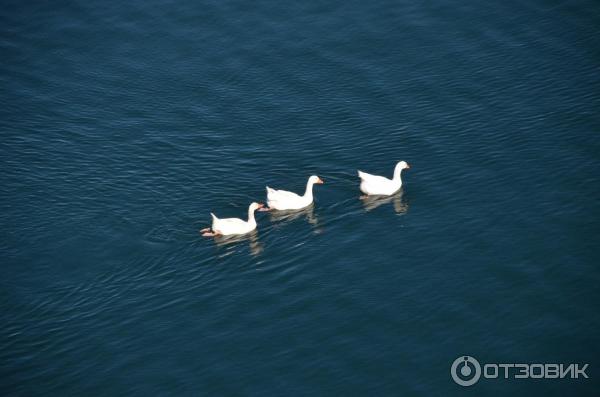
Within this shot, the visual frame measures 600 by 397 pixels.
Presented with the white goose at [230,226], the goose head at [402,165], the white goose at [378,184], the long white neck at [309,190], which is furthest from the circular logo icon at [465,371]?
the goose head at [402,165]

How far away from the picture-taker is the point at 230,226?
34156mm

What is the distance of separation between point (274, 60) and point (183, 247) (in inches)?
659

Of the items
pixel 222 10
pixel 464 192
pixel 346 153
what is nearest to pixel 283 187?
pixel 346 153

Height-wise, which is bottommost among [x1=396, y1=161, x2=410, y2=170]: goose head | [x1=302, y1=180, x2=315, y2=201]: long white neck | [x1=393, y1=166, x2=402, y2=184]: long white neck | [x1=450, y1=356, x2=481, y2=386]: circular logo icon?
[x1=450, y1=356, x2=481, y2=386]: circular logo icon

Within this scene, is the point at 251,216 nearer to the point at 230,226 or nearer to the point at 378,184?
the point at 230,226

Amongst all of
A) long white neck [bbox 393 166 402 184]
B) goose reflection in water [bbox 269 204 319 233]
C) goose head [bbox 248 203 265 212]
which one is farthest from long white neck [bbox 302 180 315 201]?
long white neck [bbox 393 166 402 184]

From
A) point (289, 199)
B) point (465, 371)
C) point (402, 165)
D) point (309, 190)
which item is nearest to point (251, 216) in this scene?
point (289, 199)

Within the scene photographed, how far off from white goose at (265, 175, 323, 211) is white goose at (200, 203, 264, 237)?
2.89 ft

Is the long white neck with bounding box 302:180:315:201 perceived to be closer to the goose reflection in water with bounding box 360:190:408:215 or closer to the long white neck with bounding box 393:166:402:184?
the goose reflection in water with bounding box 360:190:408:215

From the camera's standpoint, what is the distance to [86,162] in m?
40.0

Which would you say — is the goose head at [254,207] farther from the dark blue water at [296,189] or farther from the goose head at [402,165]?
the goose head at [402,165]

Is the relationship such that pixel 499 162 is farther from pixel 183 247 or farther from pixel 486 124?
pixel 183 247

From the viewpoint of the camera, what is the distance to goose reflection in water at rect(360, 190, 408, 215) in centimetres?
3644

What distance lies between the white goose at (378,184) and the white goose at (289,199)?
1778 mm
